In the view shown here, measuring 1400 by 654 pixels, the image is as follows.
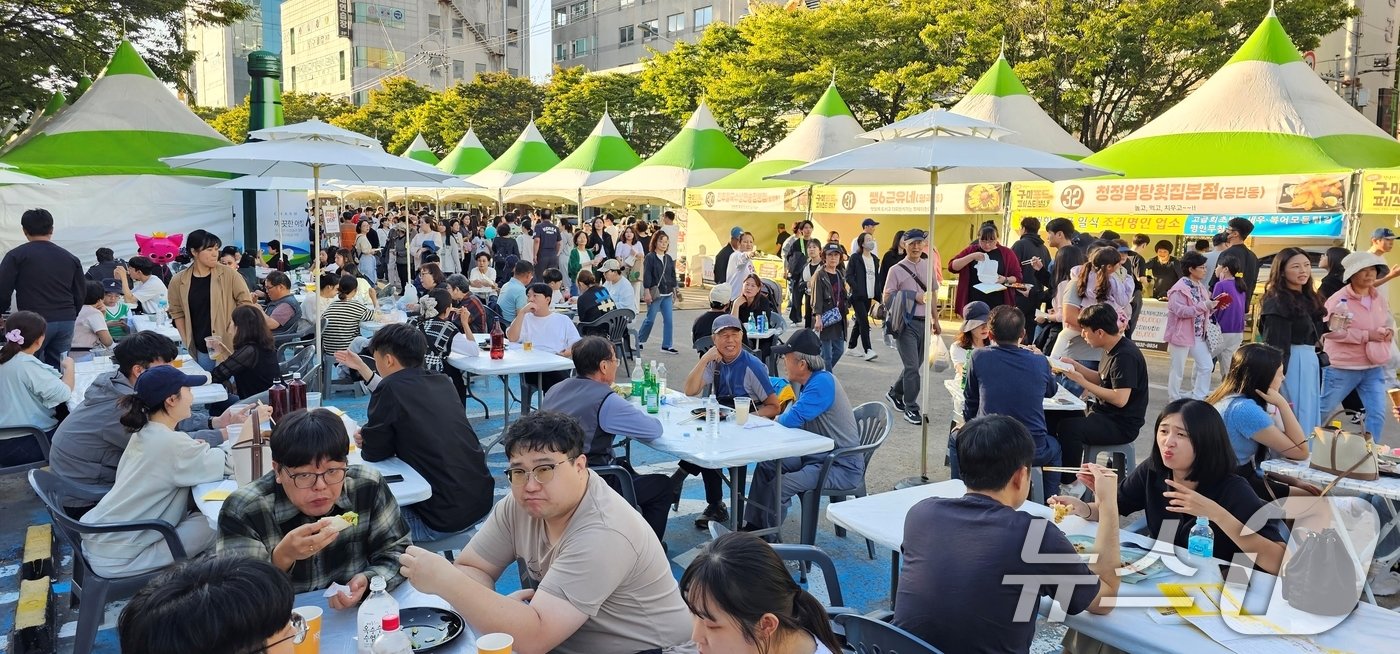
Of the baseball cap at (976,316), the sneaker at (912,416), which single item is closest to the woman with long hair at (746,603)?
the baseball cap at (976,316)

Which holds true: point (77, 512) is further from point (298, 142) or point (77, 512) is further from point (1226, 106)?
point (1226, 106)

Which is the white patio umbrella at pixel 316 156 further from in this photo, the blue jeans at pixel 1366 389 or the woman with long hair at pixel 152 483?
the blue jeans at pixel 1366 389

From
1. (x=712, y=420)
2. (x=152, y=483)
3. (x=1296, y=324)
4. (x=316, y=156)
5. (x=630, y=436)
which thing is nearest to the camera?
(x=152, y=483)

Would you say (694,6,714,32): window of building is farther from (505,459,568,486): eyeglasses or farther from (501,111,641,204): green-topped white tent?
(505,459,568,486): eyeglasses

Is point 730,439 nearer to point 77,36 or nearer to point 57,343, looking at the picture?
point 57,343

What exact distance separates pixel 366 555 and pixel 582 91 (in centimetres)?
3369

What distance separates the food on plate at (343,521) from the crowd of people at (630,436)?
7 cm

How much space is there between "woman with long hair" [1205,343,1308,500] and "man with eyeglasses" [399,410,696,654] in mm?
3168

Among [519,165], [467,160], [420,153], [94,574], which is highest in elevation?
[420,153]

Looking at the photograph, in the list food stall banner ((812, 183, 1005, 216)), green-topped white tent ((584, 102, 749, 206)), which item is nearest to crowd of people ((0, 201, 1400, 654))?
food stall banner ((812, 183, 1005, 216))

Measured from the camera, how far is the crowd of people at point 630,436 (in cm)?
248

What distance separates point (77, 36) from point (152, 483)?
2218cm

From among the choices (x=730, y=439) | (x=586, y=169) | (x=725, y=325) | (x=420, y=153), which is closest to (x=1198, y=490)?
(x=730, y=439)

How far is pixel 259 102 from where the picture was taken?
1783 cm
